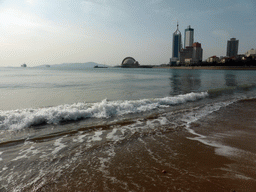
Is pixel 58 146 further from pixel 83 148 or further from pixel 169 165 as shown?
pixel 169 165

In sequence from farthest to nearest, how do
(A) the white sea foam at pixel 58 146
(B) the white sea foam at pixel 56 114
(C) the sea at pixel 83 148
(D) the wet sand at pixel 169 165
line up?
(B) the white sea foam at pixel 56 114 → (A) the white sea foam at pixel 58 146 → (C) the sea at pixel 83 148 → (D) the wet sand at pixel 169 165

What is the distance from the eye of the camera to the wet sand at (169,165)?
3174 millimetres

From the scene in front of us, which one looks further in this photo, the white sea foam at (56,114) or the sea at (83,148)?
the white sea foam at (56,114)

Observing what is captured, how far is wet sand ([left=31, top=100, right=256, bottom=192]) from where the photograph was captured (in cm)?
317

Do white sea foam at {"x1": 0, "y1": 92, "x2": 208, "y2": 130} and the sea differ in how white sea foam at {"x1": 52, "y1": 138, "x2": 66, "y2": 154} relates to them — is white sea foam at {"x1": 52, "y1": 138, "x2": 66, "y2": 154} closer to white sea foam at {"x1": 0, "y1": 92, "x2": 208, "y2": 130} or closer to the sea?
the sea

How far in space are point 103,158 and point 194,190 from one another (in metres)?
2.30

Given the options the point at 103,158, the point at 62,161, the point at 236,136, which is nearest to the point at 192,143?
the point at 236,136

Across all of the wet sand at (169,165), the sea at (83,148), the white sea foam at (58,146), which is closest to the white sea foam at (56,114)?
the sea at (83,148)

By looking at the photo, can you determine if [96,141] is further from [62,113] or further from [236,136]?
[236,136]

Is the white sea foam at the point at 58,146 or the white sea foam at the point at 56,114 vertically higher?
the white sea foam at the point at 56,114

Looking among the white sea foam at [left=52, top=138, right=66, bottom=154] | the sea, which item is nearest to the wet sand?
the sea

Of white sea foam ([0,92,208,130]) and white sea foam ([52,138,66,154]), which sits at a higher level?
white sea foam ([0,92,208,130])

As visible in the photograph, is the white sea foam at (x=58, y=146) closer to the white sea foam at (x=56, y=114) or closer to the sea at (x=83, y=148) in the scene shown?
the sea at (x=83, y=148)

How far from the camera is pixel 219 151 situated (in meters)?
4.60
